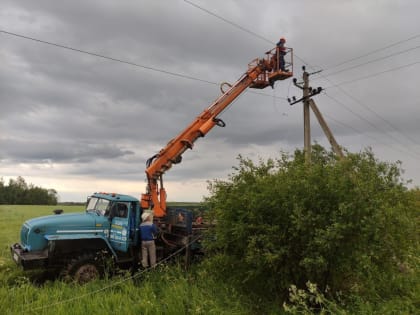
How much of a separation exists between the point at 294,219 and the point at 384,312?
209 cm

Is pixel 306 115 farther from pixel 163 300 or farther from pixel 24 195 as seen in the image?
pixel 24 195

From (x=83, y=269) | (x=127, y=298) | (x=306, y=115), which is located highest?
(x=306, y=115)

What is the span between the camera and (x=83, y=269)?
8.58 meters

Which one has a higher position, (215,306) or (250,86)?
(250,86)

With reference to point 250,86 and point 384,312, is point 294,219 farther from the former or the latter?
point 250,86

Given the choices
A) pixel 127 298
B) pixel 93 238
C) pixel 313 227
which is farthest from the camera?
pixel 93 238

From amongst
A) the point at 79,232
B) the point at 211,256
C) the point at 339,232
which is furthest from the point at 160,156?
the point at 339,232

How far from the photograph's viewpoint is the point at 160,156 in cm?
1098

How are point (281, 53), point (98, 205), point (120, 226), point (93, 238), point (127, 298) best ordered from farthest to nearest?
point (281, 53)
point (98, 205)
point (120, 226)
point (93, 238)
point (127, 298)

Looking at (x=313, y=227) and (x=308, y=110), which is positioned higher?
(x=308, y=110)

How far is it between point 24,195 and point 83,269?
86.3 m

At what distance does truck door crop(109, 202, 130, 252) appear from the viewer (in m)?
9.58

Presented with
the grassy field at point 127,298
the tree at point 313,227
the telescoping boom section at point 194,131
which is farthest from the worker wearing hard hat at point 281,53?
the grassy field at point 127,298

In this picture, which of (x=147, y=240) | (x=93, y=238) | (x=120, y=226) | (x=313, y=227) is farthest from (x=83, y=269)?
(x=313, y=227)
